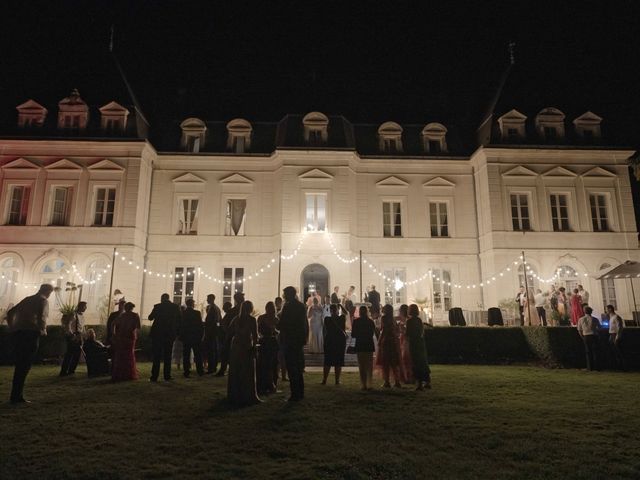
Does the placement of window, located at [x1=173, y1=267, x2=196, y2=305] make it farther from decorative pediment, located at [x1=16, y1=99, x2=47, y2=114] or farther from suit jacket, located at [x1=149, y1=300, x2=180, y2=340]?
suit jacket, located at [x1=149, y1=300, x2=180, y2=340]

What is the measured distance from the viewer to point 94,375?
35.3 feet

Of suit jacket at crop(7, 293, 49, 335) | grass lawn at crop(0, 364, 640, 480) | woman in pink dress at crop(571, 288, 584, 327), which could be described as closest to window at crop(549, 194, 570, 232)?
woman in pink dress at crop(571, 288, 584, 327)

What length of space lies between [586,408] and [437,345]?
7116mm

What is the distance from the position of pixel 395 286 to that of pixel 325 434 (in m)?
17.4

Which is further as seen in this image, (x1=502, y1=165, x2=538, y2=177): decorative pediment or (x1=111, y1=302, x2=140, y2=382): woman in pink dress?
(x1=502, y1=165, x2=538, y2=177): decorative pediment

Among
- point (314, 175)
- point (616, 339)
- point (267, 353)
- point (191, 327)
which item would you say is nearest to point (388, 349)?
point (267, 353)

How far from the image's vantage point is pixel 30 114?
880 inches

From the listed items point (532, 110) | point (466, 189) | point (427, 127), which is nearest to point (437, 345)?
point (466, 189)

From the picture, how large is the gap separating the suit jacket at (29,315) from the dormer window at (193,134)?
1704 centimetres

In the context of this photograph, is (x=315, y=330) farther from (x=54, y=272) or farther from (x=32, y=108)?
(x=32, y=108)

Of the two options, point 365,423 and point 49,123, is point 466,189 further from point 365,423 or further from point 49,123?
point 49,123

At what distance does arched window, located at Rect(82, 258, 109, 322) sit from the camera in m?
20.7

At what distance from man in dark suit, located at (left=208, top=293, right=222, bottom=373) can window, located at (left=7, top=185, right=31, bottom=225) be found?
51.3 ft

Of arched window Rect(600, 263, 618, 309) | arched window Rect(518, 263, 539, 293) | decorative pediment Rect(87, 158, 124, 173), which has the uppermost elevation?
decorative pediment Rect(87, 158, 124, 173)
